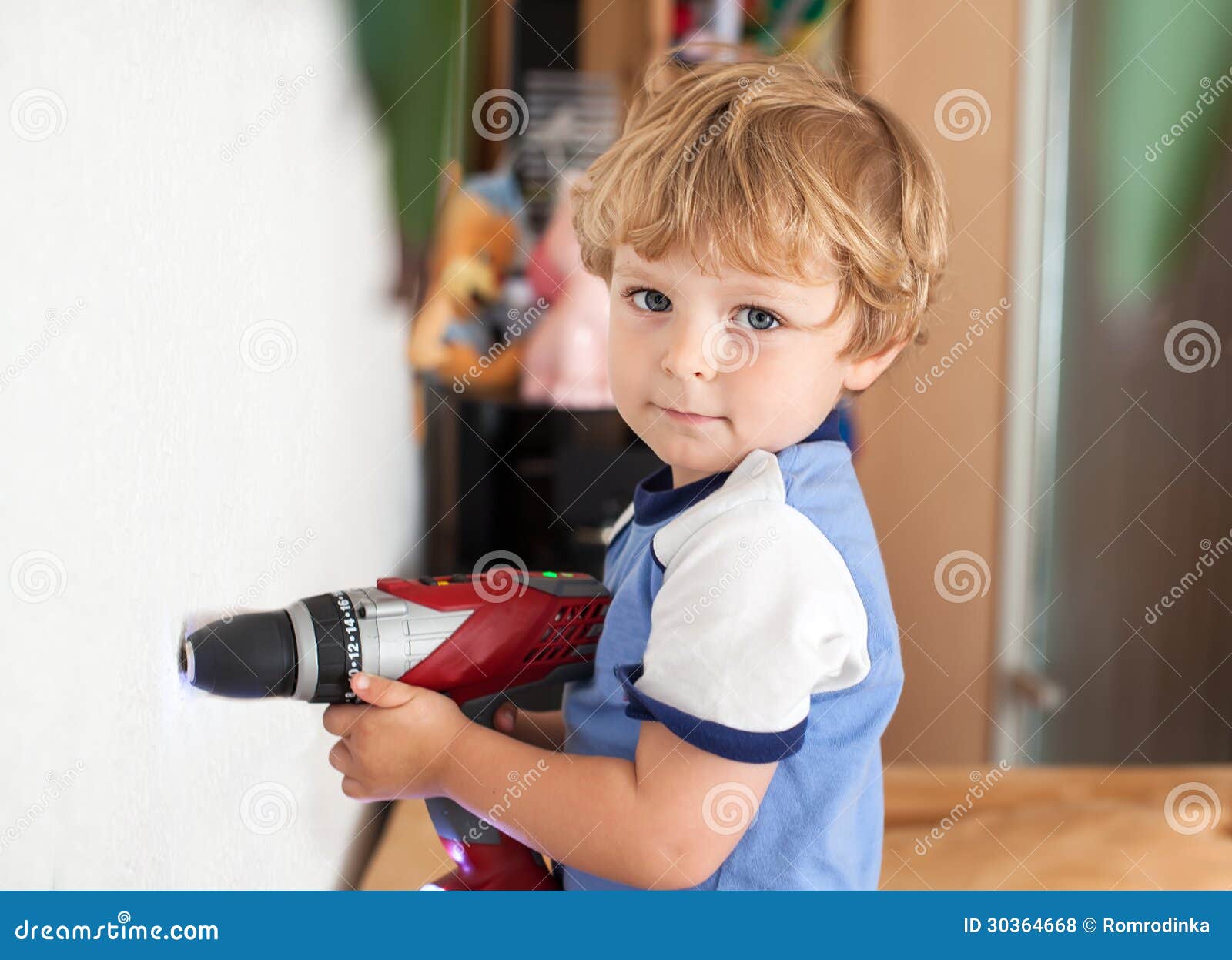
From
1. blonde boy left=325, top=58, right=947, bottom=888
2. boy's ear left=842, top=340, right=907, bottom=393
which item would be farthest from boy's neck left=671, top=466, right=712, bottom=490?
boy's ear left=842, top=340, right=907, bottom=393

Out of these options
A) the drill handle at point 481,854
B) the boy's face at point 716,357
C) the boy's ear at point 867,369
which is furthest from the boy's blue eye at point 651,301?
the drill handle at point 481,854

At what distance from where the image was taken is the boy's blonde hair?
60 cm

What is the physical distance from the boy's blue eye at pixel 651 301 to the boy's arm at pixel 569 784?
0.23m

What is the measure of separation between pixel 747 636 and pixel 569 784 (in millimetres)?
133

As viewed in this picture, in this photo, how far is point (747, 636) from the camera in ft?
1.81

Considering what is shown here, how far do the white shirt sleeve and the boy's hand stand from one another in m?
0.11

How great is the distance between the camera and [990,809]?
4.71 feet

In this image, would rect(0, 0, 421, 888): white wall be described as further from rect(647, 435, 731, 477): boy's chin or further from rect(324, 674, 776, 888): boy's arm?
rect(647, 435, 731, 477): boy's chin

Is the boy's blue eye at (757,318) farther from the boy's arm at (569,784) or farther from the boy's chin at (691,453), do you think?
the boy's arm at (569,784)

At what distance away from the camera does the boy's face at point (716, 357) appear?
1.97 ft

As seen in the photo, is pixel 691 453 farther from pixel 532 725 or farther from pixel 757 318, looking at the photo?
pixel 532 725

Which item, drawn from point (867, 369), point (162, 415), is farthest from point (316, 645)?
point (867, 369)

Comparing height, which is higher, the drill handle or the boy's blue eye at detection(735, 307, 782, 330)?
the boy's blue eye at detection(735, 307, 782, 330)
